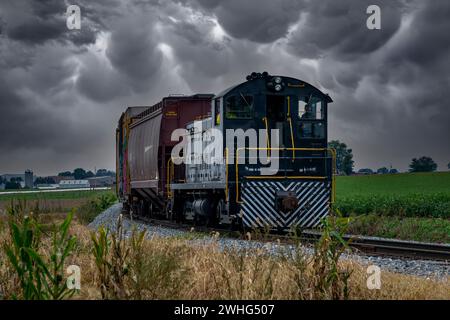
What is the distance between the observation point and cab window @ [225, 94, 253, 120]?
17.4 meters

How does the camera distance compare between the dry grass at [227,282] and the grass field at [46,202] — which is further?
the grass field at [46,202]

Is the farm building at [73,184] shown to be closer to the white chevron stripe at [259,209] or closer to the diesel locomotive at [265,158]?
the diesel locomotive at [265,158]

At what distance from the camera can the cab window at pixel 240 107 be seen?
17.4 metres

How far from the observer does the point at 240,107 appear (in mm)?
17453

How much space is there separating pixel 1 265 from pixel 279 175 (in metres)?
9.78

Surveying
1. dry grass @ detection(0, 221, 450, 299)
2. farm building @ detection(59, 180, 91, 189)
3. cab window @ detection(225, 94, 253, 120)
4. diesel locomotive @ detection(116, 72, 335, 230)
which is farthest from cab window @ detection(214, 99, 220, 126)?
farm building @ detection(59, 180, 91, 189)

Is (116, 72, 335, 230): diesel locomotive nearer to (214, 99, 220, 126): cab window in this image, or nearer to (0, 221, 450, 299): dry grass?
(214, 99, 220, 126): cab window

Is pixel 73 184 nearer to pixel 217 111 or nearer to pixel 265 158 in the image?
pixel 217 111

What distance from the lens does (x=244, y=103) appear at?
1748 cm

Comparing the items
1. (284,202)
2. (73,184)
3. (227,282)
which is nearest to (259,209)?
(284,202)

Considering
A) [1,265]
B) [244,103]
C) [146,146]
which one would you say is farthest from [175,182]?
[1,265]

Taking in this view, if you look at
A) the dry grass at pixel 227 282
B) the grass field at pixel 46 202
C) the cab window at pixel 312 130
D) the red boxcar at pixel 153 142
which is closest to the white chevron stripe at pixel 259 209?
the cab window at pixel 312 130

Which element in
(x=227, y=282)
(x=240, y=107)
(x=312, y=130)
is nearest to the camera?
(x=227, y=282)
